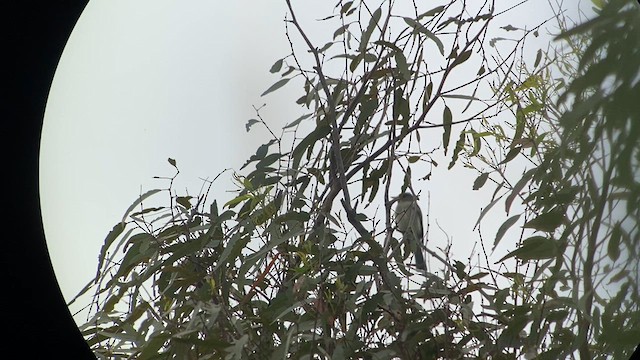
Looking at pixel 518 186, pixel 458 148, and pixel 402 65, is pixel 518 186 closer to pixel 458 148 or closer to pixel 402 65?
pixel 458 148

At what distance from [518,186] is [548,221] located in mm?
61

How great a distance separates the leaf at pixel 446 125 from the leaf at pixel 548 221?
0.15 m

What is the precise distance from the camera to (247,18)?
41.6 inches

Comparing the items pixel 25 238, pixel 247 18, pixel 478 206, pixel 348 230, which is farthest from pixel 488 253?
pixel 25 238

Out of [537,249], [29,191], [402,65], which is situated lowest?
[537,249]

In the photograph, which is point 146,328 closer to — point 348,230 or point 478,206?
point 348,230

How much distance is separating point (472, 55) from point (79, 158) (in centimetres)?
53

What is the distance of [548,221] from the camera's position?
40.0 inches

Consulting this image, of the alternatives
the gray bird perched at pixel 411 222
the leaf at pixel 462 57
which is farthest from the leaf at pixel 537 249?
the leaf at pixel 462 57

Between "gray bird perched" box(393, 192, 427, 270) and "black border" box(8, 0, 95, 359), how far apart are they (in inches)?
16.6

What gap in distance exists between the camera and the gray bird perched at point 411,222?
102cm

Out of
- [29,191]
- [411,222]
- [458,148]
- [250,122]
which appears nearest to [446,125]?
[458,148]

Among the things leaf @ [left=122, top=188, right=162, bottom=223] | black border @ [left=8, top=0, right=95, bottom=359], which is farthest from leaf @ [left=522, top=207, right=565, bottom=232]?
black border @ [left=8, top=0, right=95, bottom=359]

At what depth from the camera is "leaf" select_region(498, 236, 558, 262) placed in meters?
1.00
